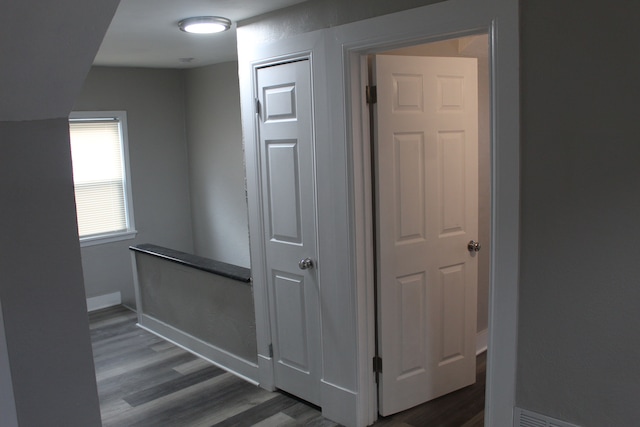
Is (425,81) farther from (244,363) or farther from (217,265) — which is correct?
(244,363)

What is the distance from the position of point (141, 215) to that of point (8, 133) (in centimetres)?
484

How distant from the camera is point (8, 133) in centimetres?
111

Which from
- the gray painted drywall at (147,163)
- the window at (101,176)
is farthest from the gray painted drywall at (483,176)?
the window at (101,176)

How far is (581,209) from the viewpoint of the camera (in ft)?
6.24

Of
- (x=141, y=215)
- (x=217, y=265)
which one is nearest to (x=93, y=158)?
(x=141, y=215)

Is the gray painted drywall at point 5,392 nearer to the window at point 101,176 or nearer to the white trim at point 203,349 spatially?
the white trim at point 203,349

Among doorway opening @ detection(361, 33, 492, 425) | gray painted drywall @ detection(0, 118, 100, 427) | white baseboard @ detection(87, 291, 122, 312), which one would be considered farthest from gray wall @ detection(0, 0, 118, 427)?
white baseboard @ detection(87, 291, 122, 312)

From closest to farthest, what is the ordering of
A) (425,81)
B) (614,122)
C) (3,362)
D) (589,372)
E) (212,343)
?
(3,362) < (614,122) < (589,372) < (425,81) < (212,343)

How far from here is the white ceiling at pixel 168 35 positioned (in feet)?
9.14

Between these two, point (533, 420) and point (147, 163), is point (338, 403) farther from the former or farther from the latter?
point (147, 163)

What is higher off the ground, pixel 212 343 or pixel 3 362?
pixel 3 362

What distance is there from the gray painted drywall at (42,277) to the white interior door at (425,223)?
6.19 ft

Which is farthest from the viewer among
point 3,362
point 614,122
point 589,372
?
point 589,372

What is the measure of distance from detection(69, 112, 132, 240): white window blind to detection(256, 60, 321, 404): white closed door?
292 centimetres
